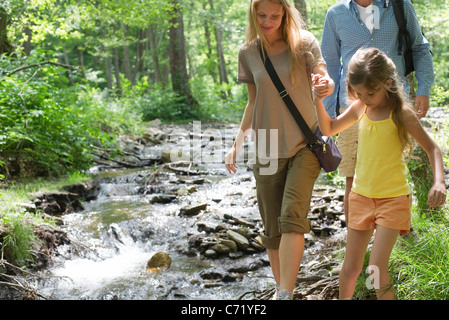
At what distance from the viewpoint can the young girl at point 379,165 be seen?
2.44 meters

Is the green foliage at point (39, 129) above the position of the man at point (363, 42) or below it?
below

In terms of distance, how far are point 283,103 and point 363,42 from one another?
0.97 m

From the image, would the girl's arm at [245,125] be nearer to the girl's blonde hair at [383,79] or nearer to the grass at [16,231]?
the girl's blonde hair at [383,79]

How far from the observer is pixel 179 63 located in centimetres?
1902

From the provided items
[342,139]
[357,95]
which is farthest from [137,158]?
[357,95]

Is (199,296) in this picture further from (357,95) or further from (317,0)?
(317,0)

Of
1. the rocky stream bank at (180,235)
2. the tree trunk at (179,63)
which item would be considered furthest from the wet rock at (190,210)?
the tree trunk at (179,63)

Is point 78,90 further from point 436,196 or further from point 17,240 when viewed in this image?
point 436,196

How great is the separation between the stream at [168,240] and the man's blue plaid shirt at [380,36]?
1.73m

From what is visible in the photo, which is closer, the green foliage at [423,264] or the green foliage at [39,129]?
the green foliage at [423,264]

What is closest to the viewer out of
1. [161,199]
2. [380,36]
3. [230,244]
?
[380,36]

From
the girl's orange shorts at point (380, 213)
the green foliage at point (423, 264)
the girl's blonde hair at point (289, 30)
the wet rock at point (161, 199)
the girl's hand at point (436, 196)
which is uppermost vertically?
the girl's blonde hair at point (289, 30)

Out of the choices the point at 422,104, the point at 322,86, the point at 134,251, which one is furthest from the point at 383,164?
the point at 134,251

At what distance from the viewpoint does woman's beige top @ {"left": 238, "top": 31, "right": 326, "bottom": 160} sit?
282 centimetres
